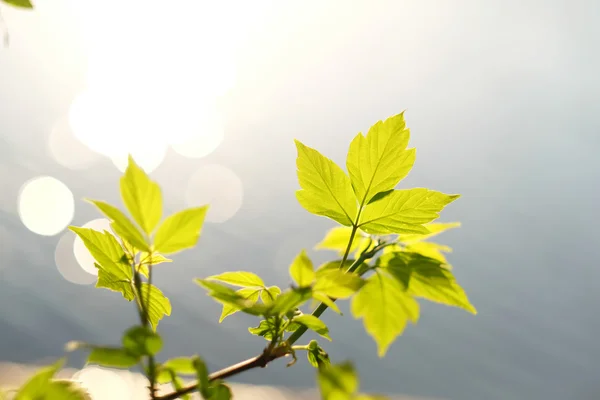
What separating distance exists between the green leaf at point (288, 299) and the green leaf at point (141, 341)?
53 mm

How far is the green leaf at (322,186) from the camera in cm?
30

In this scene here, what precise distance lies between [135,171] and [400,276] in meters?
0.16

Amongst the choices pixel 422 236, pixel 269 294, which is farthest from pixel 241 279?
pixel 422 236

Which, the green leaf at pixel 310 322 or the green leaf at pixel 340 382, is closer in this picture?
the green leaf at pixel 340 382

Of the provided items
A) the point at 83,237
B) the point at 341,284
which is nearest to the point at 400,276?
the point at 341,284

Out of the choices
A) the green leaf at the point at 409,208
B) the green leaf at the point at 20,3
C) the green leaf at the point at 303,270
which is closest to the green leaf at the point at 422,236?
the green leaf at the point at 409,208

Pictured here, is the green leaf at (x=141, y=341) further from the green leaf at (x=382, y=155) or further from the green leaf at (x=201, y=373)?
the green leaf at (x=382, y=155)

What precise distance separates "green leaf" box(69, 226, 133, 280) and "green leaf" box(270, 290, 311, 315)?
106 millimetres

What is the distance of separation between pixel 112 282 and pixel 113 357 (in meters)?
0.11

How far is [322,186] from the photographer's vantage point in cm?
30

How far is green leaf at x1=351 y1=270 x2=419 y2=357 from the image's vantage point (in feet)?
0.82

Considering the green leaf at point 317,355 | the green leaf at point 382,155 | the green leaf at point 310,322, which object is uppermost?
the green leaf at point 382,155

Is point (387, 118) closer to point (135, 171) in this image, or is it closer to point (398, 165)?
point (398, 165)

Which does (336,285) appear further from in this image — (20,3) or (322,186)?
(20,3)
